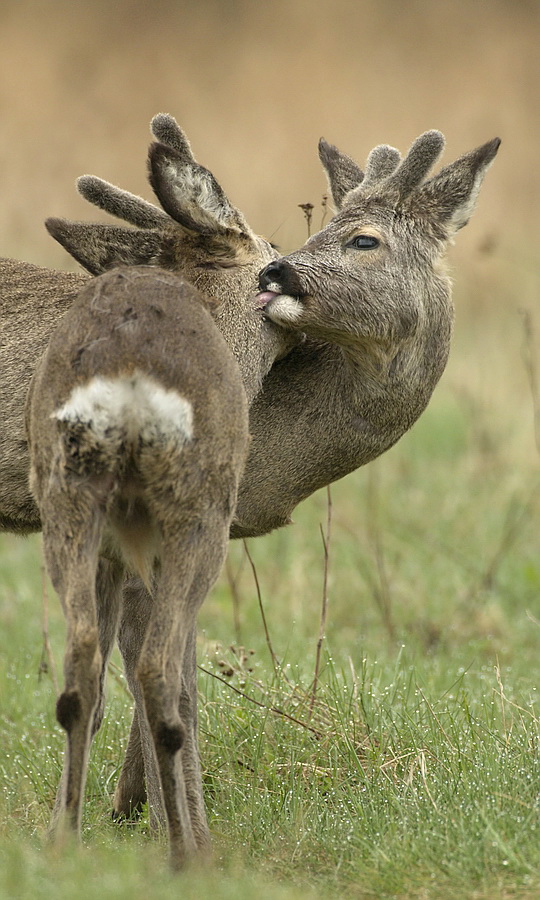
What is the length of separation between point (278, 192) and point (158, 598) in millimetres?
13155

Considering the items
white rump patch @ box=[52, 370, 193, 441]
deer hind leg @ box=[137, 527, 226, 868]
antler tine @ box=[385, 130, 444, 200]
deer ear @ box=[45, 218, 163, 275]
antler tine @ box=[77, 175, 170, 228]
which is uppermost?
antler tine @ box=[385, 130, 444, 200]

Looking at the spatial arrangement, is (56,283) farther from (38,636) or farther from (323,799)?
(38,636)

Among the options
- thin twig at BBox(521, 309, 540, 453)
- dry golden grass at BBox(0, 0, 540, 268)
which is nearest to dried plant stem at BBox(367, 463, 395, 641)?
thin twig at BBox(521, 309, 540, 453)

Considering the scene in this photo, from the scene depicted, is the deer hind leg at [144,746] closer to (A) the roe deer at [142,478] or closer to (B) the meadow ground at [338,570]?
(B) the meadow ground at [338,570]

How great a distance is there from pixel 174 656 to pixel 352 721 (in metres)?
1.77

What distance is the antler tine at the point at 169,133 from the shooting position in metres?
5.67

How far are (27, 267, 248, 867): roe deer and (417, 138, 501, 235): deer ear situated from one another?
1.66 meters

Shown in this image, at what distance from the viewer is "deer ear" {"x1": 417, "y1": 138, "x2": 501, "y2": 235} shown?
5.70m

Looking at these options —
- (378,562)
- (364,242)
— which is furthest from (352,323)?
(378,562)

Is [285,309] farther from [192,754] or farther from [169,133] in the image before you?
[192,754]

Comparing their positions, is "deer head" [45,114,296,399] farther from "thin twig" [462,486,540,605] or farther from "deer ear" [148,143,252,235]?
"thin twig" [462,486,540,605]

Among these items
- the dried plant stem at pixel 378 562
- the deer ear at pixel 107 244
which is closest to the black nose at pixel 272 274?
the deer ear at pixel 107 244

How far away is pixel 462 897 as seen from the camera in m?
4.11

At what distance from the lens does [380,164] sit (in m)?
6.08
